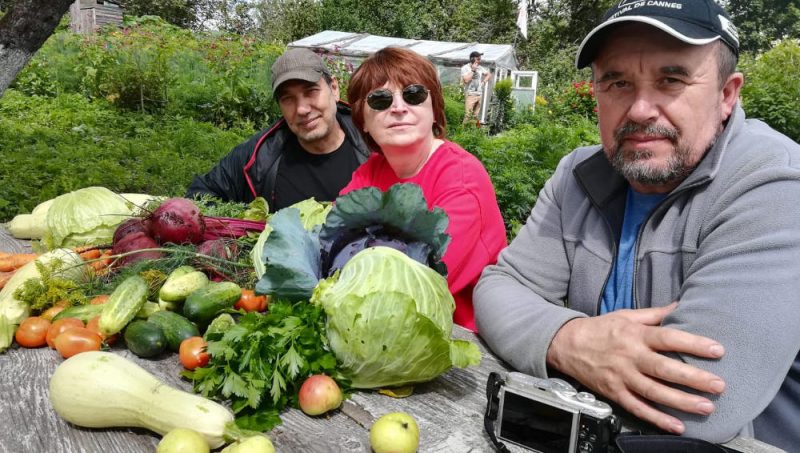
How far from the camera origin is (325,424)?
1.34 m

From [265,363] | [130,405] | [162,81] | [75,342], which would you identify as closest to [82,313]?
[75,342]

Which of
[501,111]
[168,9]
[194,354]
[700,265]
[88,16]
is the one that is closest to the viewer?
[700,265]

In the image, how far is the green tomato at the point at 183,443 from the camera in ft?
3.74

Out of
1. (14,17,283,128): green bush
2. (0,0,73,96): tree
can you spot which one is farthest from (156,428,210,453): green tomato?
(14,17,283,128): green bush

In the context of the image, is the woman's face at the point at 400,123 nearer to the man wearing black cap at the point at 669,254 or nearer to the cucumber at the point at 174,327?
the man wearing black cap at the point at 669,254

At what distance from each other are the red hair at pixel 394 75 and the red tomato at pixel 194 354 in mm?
1435

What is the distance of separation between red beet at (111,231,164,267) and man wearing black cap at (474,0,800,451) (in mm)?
1349

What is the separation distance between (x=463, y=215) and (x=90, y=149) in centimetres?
559

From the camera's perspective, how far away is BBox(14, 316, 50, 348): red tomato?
176 centimetres

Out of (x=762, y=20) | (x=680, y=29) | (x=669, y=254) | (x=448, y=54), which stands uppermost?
(x=762, y=20)

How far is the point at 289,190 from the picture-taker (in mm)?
3875

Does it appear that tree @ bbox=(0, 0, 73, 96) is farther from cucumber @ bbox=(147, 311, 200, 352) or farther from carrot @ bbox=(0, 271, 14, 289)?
cucumber @ bbox=(147, 311, 200, 352)

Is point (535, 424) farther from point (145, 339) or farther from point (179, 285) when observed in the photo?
point (179, 285)

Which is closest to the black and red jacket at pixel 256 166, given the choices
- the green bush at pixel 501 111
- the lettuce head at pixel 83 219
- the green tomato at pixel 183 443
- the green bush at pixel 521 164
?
the lettuce head at pixel 83 219
